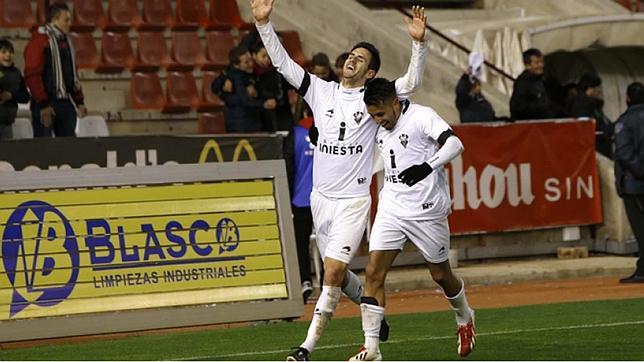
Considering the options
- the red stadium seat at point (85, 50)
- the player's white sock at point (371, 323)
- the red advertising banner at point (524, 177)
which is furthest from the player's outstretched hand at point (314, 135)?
the red stadium seat at point (85, 50)

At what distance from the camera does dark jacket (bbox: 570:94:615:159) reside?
23453 millimetres

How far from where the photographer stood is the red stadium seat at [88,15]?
75.9 ft

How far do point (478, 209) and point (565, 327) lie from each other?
7274 millimetres

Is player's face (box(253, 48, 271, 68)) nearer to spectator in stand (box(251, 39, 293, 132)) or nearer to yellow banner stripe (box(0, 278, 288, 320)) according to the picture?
spectator in stand (box(251, 39, 293, 132))

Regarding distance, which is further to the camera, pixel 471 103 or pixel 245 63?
pixel 471 103

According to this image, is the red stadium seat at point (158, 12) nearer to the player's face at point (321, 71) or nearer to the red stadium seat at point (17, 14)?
the red stadium seat at point (17, 14)

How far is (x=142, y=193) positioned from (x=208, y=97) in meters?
7.91

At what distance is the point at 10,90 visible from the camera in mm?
17922

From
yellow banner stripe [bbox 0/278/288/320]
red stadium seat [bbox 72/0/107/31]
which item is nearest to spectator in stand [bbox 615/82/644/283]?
yellow banner stripe [bbox 0/278/288/320]

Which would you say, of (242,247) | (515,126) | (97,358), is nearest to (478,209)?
(515,126)

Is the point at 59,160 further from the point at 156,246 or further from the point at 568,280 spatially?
the point at 568,280

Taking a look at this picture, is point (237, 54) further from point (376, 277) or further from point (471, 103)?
point (376, 277)

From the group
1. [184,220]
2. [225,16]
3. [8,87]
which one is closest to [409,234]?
[184,220]

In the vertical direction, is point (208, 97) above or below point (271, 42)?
below
